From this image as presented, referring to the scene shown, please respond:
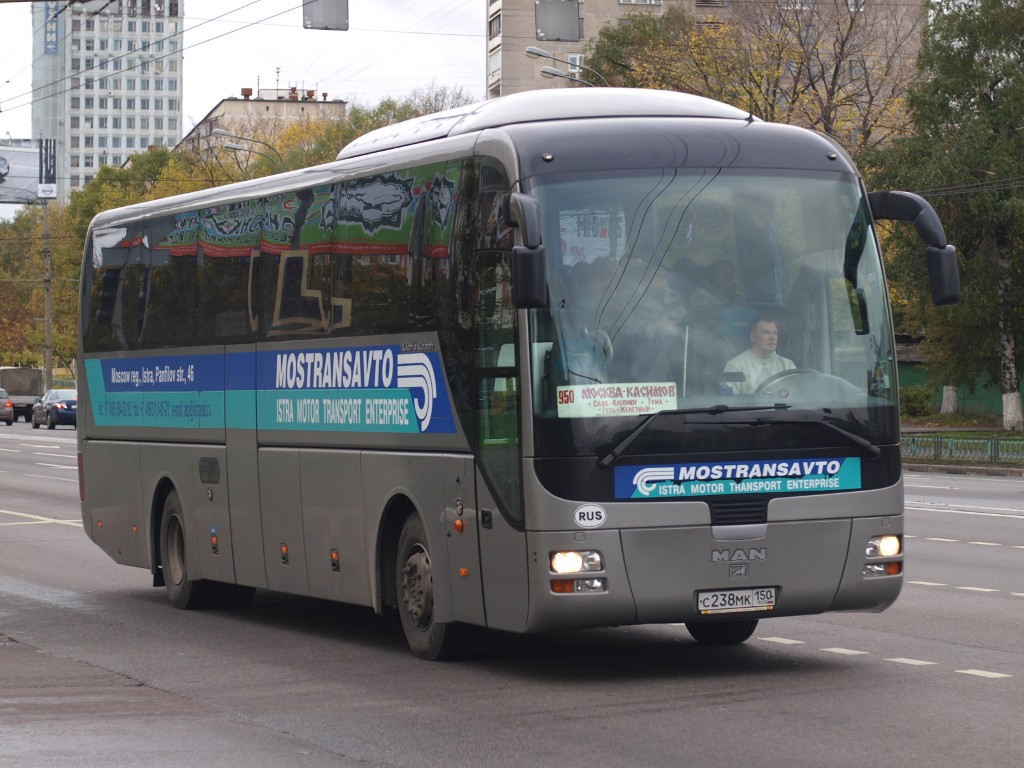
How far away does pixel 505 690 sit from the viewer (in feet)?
29.9

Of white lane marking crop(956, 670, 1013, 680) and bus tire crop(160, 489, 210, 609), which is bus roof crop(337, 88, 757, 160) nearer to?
white lane marking crop(956, 670, 1013, 680)

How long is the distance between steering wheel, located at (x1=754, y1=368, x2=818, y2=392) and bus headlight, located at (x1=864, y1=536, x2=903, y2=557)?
3.25 ft

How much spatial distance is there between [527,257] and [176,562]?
20.6 ft

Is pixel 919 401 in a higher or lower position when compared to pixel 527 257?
lower

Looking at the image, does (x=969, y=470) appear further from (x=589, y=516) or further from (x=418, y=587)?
(x=589, y=516)

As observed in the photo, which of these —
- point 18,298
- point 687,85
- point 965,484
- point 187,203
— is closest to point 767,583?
point 187,203

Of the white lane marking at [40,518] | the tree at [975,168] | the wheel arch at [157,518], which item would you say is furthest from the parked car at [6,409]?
the wheel arch at [157,518]

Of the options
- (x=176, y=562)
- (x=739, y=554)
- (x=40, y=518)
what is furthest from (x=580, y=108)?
(x=40, y=518)

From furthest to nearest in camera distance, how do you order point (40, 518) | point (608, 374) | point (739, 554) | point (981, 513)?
point (40, 518) → point (981, 513) → point (739, 554) → point (608, 374)

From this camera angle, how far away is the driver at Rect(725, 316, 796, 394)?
9273 millimetres

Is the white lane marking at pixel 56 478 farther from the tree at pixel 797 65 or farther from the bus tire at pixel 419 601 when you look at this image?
the tree at pixel 797 65

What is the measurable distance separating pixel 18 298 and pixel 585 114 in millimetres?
117162

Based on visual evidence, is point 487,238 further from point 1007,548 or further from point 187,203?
point 1007,548

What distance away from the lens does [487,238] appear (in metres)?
9.54
